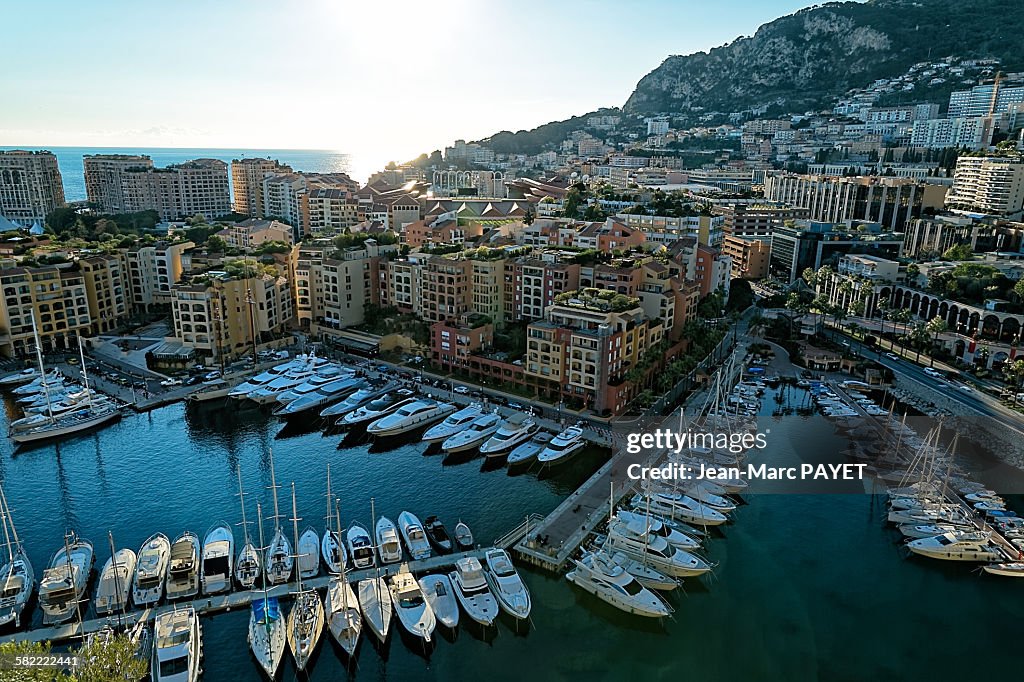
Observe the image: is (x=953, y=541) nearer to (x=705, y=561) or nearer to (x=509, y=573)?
(x=705, y=561)

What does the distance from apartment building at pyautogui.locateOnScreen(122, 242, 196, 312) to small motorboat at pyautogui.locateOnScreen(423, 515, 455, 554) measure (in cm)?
5791

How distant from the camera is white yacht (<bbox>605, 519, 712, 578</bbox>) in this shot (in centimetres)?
3528

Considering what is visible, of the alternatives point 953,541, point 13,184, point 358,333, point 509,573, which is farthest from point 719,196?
point 13,184

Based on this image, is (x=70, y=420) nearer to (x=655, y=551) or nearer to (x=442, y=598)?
(x=442, y=598)

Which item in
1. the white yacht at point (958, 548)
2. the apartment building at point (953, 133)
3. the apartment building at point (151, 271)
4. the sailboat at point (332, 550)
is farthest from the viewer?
the apartment building at point (953, 133)

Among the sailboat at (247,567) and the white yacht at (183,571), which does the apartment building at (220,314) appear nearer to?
the white yacht at (183,571)

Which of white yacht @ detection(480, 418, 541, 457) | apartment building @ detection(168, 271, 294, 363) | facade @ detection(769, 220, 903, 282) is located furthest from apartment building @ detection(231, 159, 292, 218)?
white yacht @ detection(480, 418, 541, 457)

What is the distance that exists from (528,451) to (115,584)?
85.6 ft

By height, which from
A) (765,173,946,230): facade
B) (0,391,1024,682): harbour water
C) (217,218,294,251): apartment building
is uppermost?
(765,173,946,230): facade

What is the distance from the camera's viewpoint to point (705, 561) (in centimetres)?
3641

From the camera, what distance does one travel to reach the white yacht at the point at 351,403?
55513 millimetres

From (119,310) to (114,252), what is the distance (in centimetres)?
770

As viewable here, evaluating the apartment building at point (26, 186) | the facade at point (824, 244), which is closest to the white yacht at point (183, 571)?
the facade at point (824, 244)

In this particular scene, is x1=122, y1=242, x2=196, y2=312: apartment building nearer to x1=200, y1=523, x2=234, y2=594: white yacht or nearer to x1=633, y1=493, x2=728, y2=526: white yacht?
x1=200, y1=523, x2=234, y2=594: white yacht
